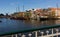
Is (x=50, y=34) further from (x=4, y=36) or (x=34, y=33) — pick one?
(x=4, y=36)

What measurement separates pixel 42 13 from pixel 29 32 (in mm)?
75209

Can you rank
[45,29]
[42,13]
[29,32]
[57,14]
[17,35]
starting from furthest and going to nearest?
1. [42,13]
2. [57,14]
3. [45,29]
4. [29,32]
5. [17,35]

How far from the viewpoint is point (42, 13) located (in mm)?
77625

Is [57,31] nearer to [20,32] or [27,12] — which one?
[20,32]

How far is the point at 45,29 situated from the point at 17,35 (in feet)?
1.84

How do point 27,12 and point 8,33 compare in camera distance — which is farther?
point 27,12

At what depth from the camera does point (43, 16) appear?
74500 mm

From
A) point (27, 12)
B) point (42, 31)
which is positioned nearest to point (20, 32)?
point (42, 31)

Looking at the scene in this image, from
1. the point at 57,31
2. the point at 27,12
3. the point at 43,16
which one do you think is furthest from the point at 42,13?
the point at 57,31

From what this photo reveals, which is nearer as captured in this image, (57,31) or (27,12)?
(57,31)

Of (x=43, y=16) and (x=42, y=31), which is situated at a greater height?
(x=42, y=31)

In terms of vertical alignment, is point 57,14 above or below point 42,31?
below

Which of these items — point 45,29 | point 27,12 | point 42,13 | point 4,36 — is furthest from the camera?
point 27,12

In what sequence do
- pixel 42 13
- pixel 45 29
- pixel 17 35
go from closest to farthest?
pixel 17 35 < pixel 45 29 < pixel 42 13
